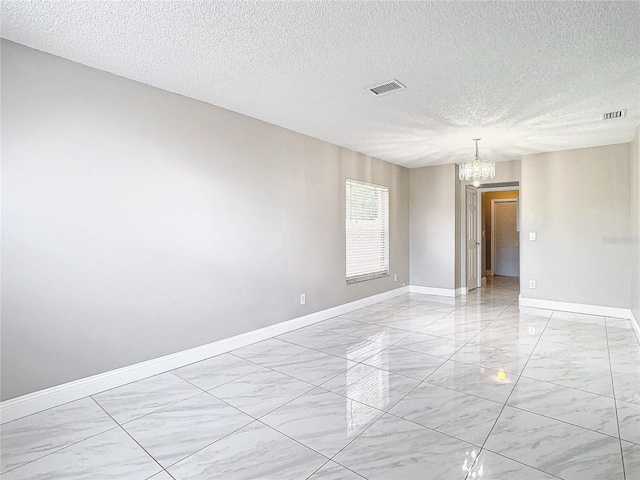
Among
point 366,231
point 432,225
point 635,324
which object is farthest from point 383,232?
point 635,324

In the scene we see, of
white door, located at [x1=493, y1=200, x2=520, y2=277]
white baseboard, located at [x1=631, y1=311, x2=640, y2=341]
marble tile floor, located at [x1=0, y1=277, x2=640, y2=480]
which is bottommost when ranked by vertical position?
marble tile floor, located at [x1=0, y1=277, x2=640, y2=480]

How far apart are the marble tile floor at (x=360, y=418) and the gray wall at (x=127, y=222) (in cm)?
42

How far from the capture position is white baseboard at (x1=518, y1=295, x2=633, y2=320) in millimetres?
5070

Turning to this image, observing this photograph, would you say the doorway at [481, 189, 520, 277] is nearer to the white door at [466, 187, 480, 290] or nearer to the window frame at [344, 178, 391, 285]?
the white door at [466, 187, 480, 290]

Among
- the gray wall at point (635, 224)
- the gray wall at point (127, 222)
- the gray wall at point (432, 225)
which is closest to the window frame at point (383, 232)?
the gray wall at point (432, 225)

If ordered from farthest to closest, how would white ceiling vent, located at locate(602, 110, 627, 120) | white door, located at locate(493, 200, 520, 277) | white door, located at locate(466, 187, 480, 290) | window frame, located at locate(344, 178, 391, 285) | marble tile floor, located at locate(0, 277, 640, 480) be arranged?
white door, located at locate(493, 200, 520, 277) → white door, located at locate(466, 187, 480, 290) → window frame, located at locate(344, 178, 391, 285) → white ceiling vent, located at locate(602, 110, 627, 120) → marble tile floor, located at locate(0, 277, 640, 480)

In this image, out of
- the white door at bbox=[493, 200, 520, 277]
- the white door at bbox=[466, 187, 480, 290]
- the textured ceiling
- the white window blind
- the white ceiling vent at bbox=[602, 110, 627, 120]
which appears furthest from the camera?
the white door at bbox=[493, 200, 520, 277]

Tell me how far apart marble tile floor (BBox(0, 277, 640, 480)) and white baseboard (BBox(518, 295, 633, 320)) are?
1405 millimetres

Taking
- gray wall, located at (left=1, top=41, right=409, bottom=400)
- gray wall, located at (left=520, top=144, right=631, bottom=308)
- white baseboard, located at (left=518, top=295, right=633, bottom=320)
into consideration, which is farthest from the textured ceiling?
white baseboard, located at (left=518, top=295, right=633, bottom=320)

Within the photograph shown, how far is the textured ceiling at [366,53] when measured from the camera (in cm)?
209

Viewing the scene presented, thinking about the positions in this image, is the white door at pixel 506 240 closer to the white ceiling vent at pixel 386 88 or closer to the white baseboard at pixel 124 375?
the white baseboard at pixel 124 375

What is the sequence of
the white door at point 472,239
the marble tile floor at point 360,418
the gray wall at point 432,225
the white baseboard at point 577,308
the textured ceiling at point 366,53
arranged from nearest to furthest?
the marble tile floor at point 360,418 → the textured ceiling at point 366,53 → the white baseboard at point 577,308 → the gray wall at point 432,225 → the white door at point 472,239

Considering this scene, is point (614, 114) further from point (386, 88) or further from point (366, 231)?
point (366, 231)

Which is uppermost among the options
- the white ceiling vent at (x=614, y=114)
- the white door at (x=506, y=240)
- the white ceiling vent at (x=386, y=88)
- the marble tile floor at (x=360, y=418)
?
the white ceiling vent at (x=386, y=88)
